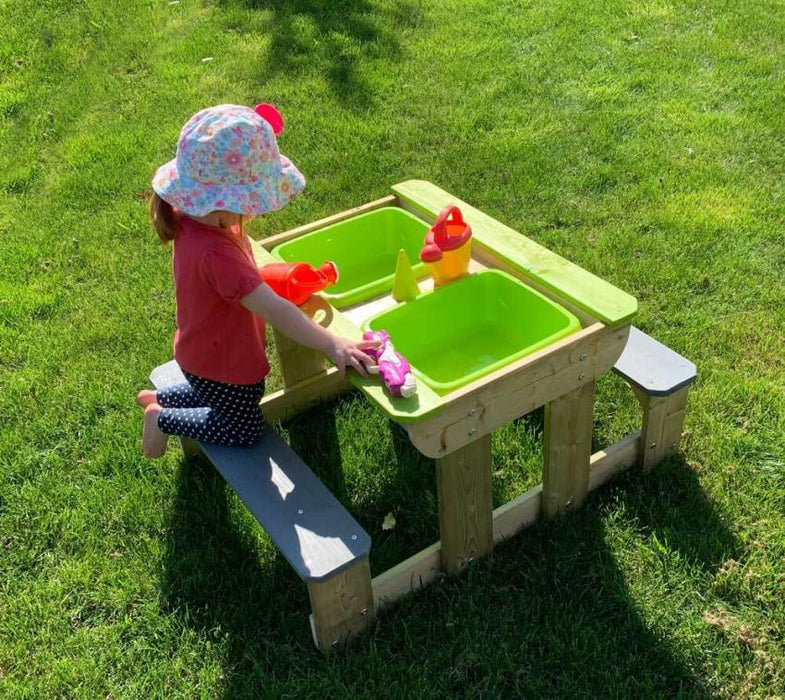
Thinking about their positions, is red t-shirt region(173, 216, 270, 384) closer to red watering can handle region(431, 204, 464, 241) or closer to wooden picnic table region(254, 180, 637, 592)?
wooden picnic table region(254, 180, 637, 592)

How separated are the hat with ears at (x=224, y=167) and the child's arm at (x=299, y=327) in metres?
0.24

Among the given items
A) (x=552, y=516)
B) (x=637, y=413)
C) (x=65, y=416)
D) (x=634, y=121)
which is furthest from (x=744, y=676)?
(x=634, y=121)

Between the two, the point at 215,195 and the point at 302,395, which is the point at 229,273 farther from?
the point at 302,395

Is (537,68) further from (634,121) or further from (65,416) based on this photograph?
(65,416)

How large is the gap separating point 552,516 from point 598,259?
1.64 metres

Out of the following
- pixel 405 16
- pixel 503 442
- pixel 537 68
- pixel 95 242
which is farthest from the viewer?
pixel 405 16

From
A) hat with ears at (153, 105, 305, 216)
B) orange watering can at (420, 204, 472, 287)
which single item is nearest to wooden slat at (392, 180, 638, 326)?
orange watering can at (420, 204, 472, 287)

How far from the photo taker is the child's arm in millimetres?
2258

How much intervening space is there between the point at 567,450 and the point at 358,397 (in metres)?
0.98

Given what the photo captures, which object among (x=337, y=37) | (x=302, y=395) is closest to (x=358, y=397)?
(x=302, y=395)

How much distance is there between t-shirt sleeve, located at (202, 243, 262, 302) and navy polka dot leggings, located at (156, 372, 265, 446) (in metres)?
0.42

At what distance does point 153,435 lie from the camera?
2.81m

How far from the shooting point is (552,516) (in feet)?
8.99

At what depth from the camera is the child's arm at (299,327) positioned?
2.26 metres
